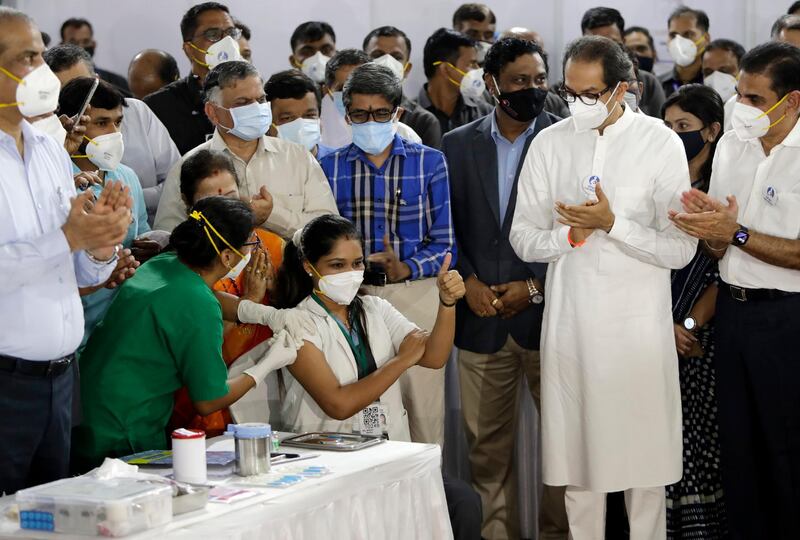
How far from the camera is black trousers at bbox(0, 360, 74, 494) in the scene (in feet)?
10.0

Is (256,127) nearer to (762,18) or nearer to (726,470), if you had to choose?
(726,470)

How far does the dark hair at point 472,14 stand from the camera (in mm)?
7648

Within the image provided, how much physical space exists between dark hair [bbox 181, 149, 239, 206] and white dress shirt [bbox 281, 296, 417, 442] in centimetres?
58

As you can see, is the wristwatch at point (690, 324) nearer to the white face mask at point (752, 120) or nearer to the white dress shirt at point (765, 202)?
the white dress shirt at point (765, 202)

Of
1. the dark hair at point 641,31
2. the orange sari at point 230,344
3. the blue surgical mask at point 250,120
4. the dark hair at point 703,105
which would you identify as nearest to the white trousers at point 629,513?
the orange sari at point 230,344

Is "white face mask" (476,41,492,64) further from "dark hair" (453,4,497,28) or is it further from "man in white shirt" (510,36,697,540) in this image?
"man in white shirt" (510,36,697,540)

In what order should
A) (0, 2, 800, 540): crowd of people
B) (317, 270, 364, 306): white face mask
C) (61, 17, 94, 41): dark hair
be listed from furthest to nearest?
(61, 17, 94, 41): dark hair
(317, 270, 364, 306): white face mask
(0, 2, 800, 540): crowd of people

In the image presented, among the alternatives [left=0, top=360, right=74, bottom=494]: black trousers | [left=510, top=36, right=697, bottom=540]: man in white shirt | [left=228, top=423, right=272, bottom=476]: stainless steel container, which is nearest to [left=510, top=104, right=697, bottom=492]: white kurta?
[left=510, top=36, right=697, bottom=540]: man in white shirt

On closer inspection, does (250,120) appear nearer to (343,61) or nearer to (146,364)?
(343,61)

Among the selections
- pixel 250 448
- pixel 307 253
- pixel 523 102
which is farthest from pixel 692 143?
pixel 250 448

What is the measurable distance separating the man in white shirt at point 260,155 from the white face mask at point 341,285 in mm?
594

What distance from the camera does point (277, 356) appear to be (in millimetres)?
3758

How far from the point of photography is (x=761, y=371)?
164 inches

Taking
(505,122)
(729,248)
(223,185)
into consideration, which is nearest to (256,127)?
(223,185)
